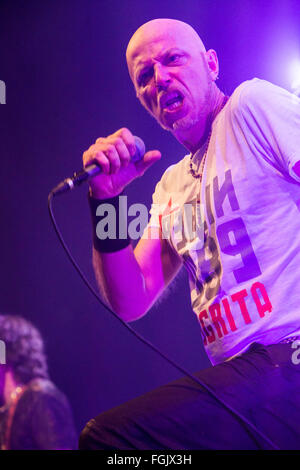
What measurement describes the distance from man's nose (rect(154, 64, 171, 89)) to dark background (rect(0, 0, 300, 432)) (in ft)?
2.77

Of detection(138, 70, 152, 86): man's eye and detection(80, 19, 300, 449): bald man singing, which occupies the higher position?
detection(138, 70, 152, 86): man's eye

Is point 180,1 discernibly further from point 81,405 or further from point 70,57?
point 81,405

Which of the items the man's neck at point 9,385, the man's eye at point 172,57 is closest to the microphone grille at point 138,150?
the man's eye at point 172,57

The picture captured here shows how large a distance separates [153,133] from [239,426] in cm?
183

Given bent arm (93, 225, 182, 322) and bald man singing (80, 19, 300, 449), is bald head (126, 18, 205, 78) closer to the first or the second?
bald man singing (80, 19, 300, 449)

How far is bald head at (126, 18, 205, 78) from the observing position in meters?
1.71

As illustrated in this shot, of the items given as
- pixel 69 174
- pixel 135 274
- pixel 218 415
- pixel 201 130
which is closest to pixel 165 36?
pixel 201 130

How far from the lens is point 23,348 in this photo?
241 cm

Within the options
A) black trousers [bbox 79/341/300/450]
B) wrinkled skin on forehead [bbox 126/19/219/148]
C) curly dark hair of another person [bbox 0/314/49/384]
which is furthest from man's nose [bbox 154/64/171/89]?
curly dark hair of another person [bbox 0/314/49/384]

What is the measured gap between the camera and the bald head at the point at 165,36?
1715 millimetres

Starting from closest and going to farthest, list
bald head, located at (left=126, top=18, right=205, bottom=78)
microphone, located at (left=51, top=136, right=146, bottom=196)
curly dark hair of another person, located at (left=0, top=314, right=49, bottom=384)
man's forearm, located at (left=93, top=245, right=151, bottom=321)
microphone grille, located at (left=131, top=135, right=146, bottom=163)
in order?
microphone, located at (left=51, top=136, right=146, bottom=196) → microphone grille, located at (left=131, top=135, right=146, bottom=163) → man's forearm, located at (left=93, top=245, right=151, bottom=321) → bald head, located at (left=126, top=18, right=205, bottom=78) → curly dark hair of another person, located at (left=0, top=314, right=49, bottom=384)

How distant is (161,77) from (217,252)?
2.32ft

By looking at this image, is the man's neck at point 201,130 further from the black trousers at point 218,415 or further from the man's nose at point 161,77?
the black trousers at point 218,415

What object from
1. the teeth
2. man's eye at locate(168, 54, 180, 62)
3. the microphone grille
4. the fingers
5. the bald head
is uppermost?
the bald head
